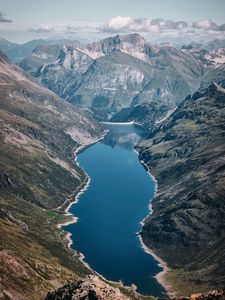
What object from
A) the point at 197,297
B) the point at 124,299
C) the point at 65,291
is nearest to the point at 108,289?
the point at 124,299

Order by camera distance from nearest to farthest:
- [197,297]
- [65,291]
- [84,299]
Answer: [197,297]
[84,299]
[65,291]

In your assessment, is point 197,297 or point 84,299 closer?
point 197,297

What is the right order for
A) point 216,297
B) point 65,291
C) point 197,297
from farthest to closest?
point 65,291, point 197,297, point 216,297

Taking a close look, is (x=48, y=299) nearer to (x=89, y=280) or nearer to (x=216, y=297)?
(x=89, y=280)

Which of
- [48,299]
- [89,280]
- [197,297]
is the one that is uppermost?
[197,297]

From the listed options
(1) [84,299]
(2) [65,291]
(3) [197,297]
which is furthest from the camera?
(2) [65,291]

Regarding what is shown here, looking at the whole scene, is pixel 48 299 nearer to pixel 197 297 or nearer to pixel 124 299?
pixel 124 299

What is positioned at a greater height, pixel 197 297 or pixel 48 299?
pixel 197 297

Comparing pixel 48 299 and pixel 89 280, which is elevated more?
pixel 89 280

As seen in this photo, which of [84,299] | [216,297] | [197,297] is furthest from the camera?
[84,299]
